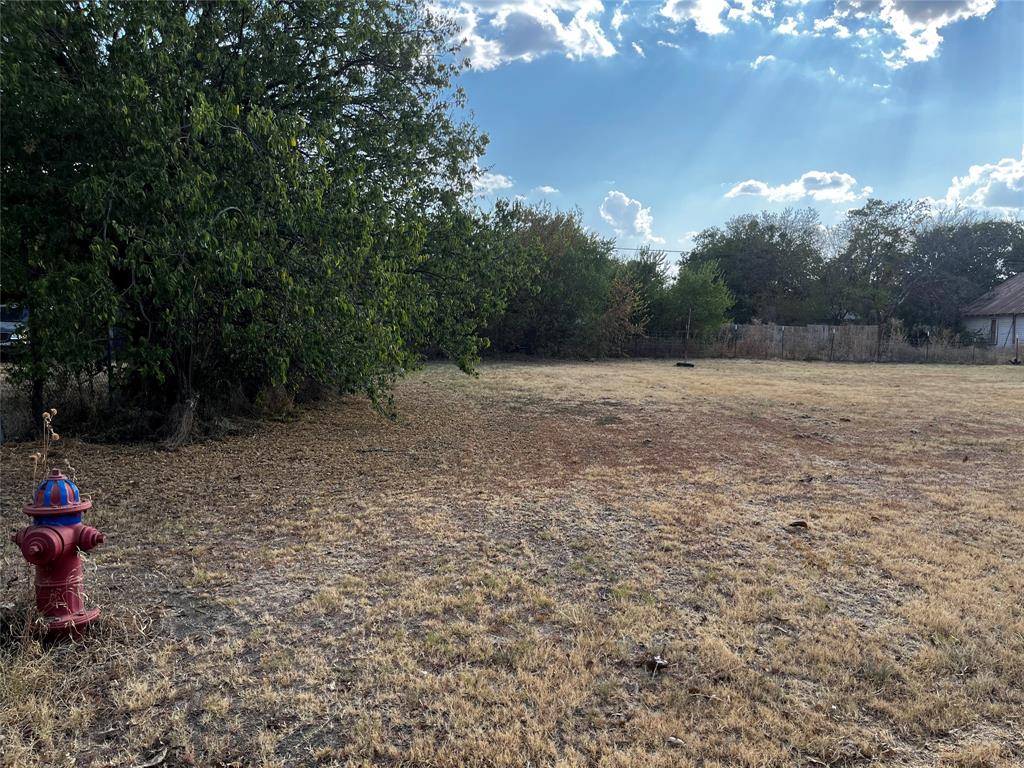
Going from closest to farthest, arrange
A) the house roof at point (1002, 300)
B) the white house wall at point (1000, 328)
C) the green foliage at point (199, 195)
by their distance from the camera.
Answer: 1. the green foliage at point (199, 195)
2. the white house wall at point (1000, 328)
3. the house roof at point (1002, 300)

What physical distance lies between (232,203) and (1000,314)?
3848 centimetres

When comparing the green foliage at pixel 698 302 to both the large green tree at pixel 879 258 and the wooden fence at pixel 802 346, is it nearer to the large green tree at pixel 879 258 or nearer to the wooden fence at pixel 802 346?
the wooden fence at pixel 802 346

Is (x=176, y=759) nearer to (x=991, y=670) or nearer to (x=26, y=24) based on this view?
(x=991, y=670)

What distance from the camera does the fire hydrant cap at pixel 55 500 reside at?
255 cm

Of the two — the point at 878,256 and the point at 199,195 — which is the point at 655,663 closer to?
the point at 199,195

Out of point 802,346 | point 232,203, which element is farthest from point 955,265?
point 232,203

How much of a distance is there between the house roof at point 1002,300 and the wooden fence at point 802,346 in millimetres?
6200

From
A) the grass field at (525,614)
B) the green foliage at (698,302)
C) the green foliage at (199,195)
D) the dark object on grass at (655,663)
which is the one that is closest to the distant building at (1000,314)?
the green foliage at (698,302)

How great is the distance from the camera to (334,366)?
22.1 ft

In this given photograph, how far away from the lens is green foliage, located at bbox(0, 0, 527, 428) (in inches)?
210

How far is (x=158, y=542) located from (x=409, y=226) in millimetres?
4441

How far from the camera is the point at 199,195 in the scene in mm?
5262

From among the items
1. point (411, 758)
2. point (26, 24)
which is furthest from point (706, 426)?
point (26, 24)

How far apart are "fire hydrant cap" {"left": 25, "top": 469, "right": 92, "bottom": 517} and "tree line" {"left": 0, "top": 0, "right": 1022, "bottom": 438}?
3.01 m
